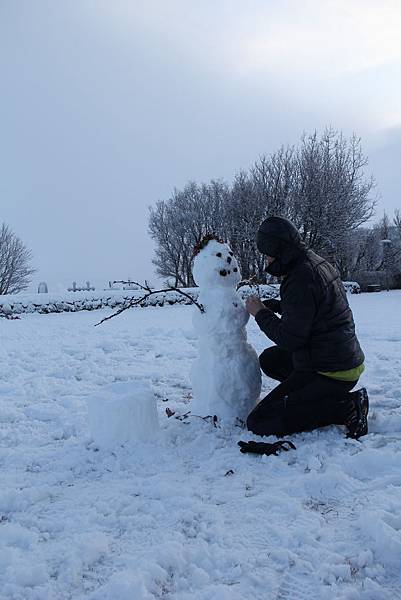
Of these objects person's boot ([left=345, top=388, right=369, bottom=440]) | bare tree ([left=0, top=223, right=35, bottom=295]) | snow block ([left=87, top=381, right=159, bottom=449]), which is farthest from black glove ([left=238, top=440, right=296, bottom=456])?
bare tree ([left=0, top=223, right=35, bottom=295])

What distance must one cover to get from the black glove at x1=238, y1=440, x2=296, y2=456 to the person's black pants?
0.15m

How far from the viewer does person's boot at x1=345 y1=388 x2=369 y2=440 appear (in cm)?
307

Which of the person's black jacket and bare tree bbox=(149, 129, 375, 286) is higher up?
bare tree bbox=(149, 129, 375, 286)

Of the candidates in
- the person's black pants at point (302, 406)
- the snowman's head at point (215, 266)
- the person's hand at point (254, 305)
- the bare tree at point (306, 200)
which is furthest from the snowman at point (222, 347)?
the bare tree at point (306, 200)

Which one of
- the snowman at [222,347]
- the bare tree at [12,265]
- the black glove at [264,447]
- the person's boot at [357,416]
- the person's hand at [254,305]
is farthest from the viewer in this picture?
the bare tree at [12,265]

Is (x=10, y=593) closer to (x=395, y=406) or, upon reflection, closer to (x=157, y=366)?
(x=395, y=406)

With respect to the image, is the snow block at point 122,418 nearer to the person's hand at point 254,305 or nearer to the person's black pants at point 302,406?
the person's black pants at point 302,406

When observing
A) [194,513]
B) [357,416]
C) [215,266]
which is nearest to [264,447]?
[357,416]

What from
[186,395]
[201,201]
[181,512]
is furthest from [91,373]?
[201,201]

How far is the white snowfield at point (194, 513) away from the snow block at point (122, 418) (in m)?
0.08

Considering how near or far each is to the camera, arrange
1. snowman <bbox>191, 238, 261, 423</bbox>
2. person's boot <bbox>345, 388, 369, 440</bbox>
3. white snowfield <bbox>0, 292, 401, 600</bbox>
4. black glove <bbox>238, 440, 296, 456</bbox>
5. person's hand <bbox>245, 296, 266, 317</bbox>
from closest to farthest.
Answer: white snowfield <bbox>0, 292, 401, 600</bbox>, black glove <bbox>238, 440, 296, 456</bbox>, person's boot <bbox>345, 388, 369, 440</bbox>, person's hand <bbox>245, 296, 266, 317</bbox>, snowman <bbox>191, 238, 261, 423</bbox>

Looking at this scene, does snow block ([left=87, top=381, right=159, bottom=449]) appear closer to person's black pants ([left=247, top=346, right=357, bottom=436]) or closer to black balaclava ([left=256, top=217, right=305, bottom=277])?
person's black pants ([left=247, top=346, right=357, bottom=436])

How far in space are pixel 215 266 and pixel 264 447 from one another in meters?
1.37

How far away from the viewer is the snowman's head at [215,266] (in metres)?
3.50
